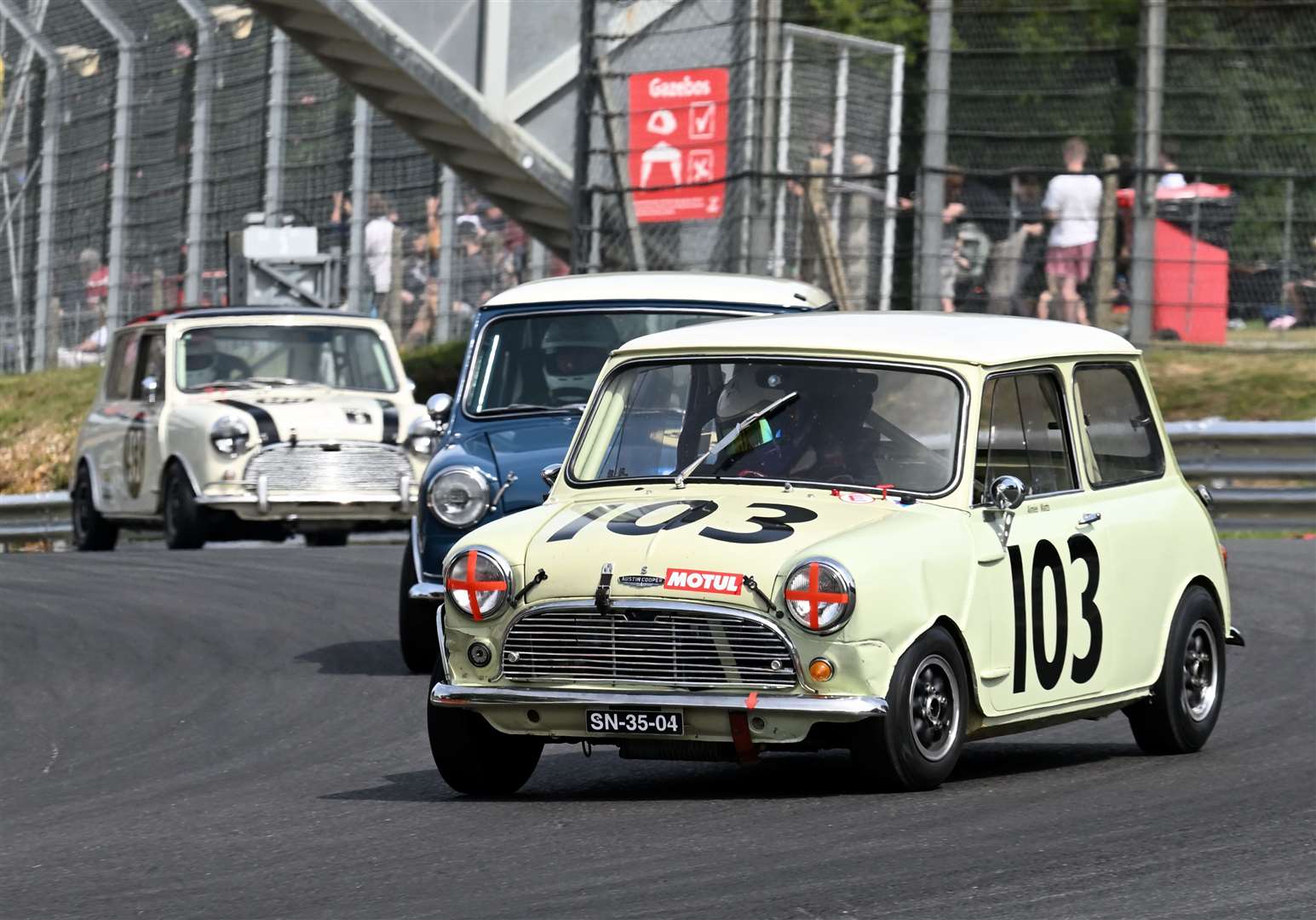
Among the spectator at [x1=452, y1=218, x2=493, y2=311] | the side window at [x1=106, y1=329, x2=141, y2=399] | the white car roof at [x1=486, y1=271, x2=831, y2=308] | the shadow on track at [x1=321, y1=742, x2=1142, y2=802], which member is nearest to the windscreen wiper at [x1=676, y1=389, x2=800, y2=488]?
the shadow on track at [x1=321, y1=742, x2=1142, y2=802]

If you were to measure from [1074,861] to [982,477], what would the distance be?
6.50ft

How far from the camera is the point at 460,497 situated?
37.7 ft

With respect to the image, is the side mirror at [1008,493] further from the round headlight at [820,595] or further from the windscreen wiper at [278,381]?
the windscreen wiper at [278,381]

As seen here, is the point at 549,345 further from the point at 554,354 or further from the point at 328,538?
the point at 328,538

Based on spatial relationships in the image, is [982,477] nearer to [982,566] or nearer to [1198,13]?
[982,566]

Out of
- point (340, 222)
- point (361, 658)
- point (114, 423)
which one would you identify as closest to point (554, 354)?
point (361, 658)

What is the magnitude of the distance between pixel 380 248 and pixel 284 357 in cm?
449

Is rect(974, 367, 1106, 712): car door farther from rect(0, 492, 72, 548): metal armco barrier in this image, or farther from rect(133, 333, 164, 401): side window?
rect(0, 492, 72, 548): metal armco barrier

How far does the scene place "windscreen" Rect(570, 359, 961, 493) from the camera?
8.24 metres

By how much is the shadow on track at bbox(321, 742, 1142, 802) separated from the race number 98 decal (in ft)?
1.22

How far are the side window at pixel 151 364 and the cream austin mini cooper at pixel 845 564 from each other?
11.3 meters

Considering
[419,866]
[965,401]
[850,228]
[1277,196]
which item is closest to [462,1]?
[850,228]

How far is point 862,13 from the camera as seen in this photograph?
21688mm

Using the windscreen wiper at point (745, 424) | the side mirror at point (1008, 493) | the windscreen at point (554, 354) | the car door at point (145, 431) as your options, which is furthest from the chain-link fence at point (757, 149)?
the side mirror at point (1008, 493)
